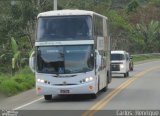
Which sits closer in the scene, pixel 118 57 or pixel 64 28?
pixel 64 28

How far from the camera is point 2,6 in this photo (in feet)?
151

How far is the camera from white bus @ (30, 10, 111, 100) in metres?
21.5

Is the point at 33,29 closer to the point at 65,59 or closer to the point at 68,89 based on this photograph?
the point at 65,59

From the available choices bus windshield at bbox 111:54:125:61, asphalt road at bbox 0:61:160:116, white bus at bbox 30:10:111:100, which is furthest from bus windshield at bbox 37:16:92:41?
bus windshield at bbox 111:54:125:61

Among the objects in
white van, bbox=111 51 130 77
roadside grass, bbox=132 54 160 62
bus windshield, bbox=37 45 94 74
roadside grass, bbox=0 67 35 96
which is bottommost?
roadside grass, bbox=132 54 160 62

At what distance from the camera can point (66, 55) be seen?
21.6 meters

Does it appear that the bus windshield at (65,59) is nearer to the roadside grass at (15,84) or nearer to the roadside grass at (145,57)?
the roadside grass at (15,84)

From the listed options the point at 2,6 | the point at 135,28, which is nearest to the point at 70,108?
the point at 2,6

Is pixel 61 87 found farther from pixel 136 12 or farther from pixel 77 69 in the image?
pixel 136 12

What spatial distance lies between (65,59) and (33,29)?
23853mm

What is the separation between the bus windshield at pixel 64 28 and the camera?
865 inches

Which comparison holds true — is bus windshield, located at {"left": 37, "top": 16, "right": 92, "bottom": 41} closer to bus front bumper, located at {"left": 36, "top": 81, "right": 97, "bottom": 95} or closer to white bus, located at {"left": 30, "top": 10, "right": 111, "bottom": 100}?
white bus, located at {"left": 30, "top": 10, "right": 111, "bottom": 100}

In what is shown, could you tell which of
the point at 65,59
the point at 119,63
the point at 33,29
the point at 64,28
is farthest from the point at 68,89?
the point at 33,29

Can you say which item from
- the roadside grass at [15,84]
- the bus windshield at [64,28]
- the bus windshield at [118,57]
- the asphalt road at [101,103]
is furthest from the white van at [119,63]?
the bus windshield at [64,28]
